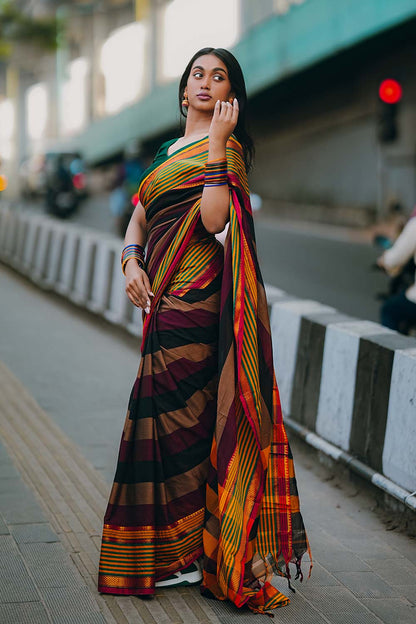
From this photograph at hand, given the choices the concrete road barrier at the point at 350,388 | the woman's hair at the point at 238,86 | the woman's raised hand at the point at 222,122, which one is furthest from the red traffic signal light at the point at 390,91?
the woman's raised hand at the point at 222,122

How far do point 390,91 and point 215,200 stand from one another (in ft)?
56.3

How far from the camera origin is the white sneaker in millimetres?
3893

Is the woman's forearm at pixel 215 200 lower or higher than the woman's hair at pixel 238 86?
lower

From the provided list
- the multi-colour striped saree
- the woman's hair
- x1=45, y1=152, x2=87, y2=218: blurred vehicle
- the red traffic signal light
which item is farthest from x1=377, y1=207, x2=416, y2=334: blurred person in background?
x1=45, y1=152, x2=87, y2=218: blurred vehicle

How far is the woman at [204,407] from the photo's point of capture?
3.71 meters

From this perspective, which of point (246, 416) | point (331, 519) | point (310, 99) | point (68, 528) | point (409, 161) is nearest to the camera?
point (246, 416)

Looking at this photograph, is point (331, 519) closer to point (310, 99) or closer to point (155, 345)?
point (155, 345)

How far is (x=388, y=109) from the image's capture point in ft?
66.9

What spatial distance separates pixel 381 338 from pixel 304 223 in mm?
19189

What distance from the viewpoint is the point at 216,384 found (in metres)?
3.89

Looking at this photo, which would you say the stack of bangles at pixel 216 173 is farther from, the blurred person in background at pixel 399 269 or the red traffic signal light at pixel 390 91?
the red traffic signal light at pixel 390 91

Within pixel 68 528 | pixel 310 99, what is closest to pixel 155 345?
pixel 68 528

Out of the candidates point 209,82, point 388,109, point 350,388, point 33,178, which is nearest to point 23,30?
point 33,178

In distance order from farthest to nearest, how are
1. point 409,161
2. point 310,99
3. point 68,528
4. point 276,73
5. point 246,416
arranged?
point 310,99, point 276,73, point 409,161, point 68,528, point 246,416
